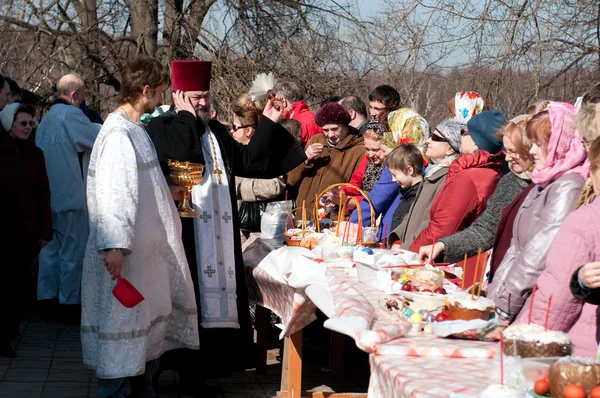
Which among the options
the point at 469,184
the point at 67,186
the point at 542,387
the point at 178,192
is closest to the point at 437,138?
the point at 469,184

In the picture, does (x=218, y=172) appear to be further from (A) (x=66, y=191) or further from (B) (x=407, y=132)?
(A) (x=66, y=191)

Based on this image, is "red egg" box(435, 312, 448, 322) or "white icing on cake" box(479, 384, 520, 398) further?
"red egg" box(435, 312, 448, 322)

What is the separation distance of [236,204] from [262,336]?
1.09 meters

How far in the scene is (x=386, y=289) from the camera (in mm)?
4348

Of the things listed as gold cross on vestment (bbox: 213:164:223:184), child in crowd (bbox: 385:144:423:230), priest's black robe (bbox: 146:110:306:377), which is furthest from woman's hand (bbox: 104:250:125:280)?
child in crowd (bbox: 385:144:423:230)

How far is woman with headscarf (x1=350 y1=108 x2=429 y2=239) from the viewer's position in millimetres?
6809

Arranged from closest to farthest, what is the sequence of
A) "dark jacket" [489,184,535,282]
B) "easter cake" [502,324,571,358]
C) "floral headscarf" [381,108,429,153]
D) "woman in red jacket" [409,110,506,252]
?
1. "easter cake" [502,324,571,358]
2. "dark jacket" [489,184,535,282]
3. "woman in red jacket" [409,110,506,252]
4. "floral headscarf" [381,108,429,153]

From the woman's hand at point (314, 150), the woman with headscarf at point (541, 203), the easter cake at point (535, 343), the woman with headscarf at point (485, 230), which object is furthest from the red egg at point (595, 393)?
the woman's hand at point (314, 150)

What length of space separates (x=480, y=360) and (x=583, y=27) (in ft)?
19.2

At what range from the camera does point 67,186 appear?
26.8ft

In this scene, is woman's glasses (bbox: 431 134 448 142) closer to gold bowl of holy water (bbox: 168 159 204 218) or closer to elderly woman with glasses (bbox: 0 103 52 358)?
gold bowl of holy water (bbox: 168 159 204 218)

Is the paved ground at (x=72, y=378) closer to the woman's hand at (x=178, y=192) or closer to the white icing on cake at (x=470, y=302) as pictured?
the woman's hand at (x=178, y=192)

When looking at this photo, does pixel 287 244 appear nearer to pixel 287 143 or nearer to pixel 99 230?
pixel 287 143

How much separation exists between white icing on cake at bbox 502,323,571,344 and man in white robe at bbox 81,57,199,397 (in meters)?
2.48
